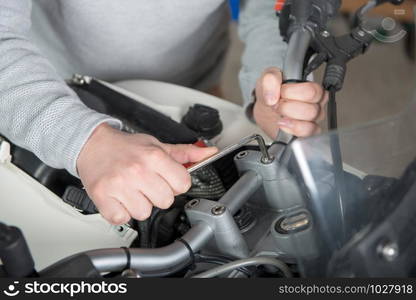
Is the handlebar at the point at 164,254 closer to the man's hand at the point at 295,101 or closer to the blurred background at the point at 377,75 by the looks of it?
the man's hand at the point at 295,101

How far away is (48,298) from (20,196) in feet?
0.88

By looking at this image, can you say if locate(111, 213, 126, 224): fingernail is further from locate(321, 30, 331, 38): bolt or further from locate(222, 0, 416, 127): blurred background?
locate(222, 0, 416, 127): blurred background

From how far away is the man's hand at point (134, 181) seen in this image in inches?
25.2

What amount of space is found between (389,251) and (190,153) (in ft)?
0.83

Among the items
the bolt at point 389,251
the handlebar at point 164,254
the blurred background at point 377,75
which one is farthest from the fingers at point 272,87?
the blurred background at point 377,75

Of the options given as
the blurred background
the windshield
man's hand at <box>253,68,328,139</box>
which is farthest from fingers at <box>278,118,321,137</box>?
the blurred background

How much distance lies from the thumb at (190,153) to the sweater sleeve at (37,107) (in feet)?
0.29

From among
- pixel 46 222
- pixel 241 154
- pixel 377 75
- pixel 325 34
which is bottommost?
pixel 377 75

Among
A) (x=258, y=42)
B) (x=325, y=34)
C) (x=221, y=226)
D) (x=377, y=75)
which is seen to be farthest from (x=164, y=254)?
(x=377, y=75)

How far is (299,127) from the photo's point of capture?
0.66m

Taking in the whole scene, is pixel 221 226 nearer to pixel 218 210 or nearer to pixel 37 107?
pixel 218 210

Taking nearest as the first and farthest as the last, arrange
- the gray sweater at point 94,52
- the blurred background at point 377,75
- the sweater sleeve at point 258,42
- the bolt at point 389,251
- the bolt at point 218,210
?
the bolt at point 389,251, the bolt at point 218,210, the gray sweater at point 94,52, the sweater sleeve at point 258,42, the blurred background at point 377,75

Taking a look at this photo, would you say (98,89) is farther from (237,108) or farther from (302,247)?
(302,247)

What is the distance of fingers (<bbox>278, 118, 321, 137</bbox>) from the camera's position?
25.9 inches
